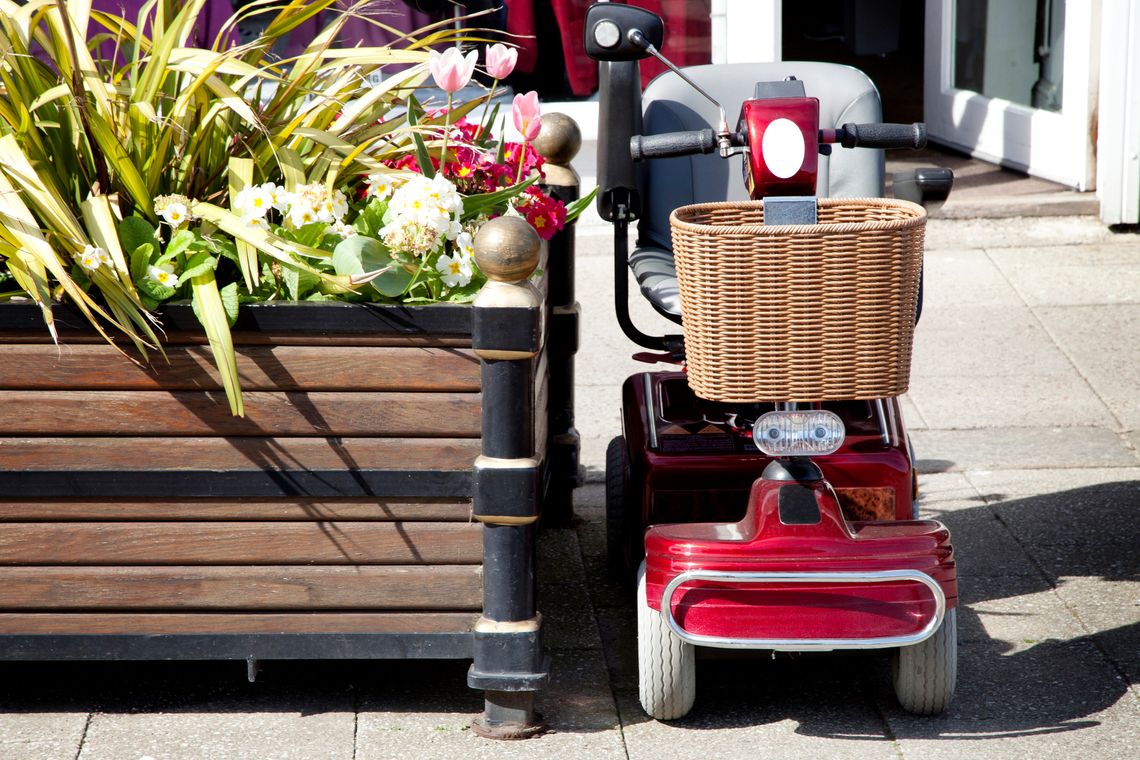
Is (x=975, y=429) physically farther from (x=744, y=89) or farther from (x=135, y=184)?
(x=135, y=184)

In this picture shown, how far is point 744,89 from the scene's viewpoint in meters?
3.68

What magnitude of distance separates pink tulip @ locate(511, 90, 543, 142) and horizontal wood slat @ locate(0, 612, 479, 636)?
1046mm

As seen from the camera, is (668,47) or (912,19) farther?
(912,19)

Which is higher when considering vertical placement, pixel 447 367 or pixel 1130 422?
pixel 447 367

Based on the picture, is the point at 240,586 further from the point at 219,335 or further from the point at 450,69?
the point at 450,69

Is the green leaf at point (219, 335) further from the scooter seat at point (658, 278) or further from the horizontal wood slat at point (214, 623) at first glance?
the scooter seat at point (658, 278)

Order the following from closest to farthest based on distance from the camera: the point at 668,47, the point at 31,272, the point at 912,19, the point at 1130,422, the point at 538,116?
the point at 31,272, the point at 538,116, the point at 1130,422, the point at 668,47, the point at 912,19

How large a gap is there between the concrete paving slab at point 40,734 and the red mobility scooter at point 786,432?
1133 mm

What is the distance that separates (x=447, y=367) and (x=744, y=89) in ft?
5.09

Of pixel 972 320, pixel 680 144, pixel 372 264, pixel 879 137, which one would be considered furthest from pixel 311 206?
pixel 972 320

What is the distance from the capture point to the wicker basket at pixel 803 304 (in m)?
2.37

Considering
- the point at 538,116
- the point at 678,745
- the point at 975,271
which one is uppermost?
the point at 538,116

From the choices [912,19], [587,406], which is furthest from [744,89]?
[912,19]

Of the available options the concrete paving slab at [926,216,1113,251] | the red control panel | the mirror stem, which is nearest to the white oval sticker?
the red control panel
